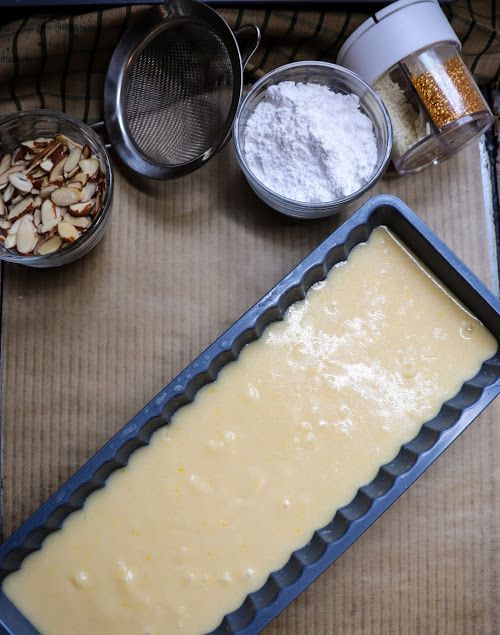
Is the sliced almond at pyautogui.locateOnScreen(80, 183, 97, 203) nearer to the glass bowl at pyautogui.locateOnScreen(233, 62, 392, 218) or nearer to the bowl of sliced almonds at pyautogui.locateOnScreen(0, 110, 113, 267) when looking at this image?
the bowl of sliced almonds at pyautogui.locateOnScreen(0, 110, 113, 267)

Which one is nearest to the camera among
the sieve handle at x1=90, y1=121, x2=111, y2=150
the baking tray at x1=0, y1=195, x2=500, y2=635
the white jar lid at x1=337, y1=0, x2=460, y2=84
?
the baking tray at x1=0, y1=195, x2=500, y2=635

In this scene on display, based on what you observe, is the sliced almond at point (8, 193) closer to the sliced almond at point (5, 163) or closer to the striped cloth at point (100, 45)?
the sliced almond at point (5, 163)

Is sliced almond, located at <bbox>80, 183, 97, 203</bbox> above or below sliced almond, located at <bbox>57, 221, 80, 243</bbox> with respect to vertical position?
above

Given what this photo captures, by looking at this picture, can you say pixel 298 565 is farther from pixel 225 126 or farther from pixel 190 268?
pixel 225 126

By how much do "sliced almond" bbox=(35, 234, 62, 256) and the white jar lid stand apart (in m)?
0.61

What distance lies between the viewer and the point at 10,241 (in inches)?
48.4

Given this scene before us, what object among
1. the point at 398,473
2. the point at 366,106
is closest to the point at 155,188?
the point at 366,106

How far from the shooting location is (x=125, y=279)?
1.29m

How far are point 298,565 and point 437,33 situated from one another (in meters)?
0.90

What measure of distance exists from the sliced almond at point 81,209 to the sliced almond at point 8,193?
109mm

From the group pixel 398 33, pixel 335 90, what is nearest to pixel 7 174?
pixel 335 90

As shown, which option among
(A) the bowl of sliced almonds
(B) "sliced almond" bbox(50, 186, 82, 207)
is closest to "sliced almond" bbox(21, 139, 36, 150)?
(A) the bowl of sliced almonds

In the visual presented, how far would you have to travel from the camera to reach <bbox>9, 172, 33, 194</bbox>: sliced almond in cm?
124

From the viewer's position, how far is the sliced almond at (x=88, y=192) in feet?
4.07
